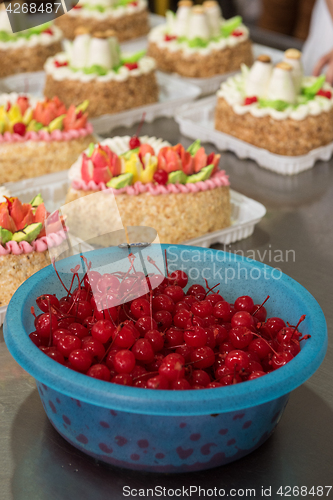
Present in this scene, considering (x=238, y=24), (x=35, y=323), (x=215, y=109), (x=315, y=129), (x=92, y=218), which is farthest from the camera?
(x=238, y=24)

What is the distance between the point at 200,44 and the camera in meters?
2.93

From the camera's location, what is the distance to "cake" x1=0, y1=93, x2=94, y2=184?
6.88 ft

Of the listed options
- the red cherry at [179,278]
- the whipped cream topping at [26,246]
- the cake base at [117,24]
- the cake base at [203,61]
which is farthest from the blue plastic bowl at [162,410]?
the cake base at [117,24]

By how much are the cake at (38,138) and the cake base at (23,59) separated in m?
0.97

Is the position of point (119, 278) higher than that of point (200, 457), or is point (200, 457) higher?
point (119, 278)

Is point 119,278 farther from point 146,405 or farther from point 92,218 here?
point 92,218

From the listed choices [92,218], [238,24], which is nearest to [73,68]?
[238,24]

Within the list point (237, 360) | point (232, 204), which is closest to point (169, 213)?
point (232, 204)

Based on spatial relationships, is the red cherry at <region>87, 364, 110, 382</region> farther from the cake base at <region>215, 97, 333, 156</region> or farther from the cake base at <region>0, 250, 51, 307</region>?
the cake base at <region>215, 97, 333, 156</region>

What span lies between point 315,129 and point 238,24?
110cm

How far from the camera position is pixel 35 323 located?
1040 mm

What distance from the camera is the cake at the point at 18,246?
1.42m

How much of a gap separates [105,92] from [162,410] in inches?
77.9

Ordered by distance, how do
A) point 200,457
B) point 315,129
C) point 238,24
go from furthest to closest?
point 238,24 → point 315,129 → point 200,457
